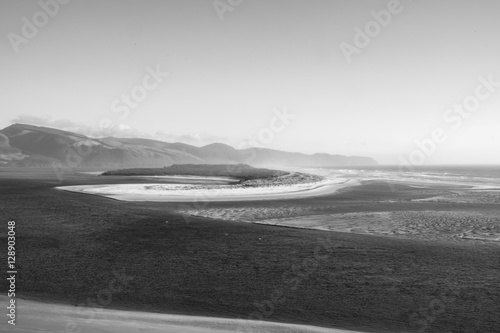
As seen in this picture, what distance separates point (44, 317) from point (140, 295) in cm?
225

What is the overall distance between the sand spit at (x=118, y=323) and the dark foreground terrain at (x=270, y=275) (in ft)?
1.41

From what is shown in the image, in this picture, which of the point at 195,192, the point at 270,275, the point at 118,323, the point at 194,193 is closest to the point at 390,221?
the point at 270,275

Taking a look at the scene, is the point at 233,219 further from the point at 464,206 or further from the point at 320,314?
the point at 464,206

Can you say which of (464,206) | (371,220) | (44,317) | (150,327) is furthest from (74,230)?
(464,206)

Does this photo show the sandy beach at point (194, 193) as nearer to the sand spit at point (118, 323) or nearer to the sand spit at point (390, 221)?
the sand spit at point (390, 221)

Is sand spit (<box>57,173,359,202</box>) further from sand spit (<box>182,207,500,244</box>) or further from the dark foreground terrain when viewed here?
the dark foreground terrain

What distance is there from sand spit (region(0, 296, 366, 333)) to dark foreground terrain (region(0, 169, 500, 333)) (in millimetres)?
428

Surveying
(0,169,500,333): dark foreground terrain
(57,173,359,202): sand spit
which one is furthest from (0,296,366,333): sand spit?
(57,173,359,202): sand spit

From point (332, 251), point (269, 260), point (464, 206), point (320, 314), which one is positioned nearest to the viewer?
point (320, 314)

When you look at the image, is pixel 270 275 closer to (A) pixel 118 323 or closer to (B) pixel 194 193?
(A) pixel 118 323

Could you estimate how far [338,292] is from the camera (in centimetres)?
951

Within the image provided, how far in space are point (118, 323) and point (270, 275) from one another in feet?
15.5

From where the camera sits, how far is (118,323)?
7.28m

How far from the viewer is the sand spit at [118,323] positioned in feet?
22.6
